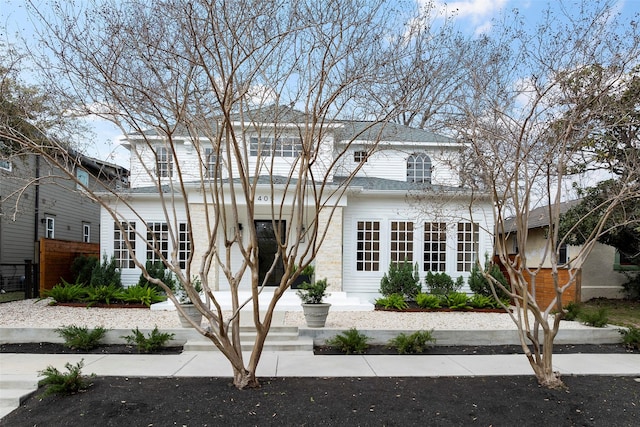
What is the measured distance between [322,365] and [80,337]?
12.4 feet

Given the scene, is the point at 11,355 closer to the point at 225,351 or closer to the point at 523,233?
the point at 225,351

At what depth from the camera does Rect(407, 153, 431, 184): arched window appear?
14898 mm

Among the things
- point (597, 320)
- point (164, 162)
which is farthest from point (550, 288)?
point (164, 162)

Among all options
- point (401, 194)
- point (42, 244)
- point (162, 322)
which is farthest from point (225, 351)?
point (42, 244)

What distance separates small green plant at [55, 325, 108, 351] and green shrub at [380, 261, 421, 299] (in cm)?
722

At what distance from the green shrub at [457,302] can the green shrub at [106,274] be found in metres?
8.31

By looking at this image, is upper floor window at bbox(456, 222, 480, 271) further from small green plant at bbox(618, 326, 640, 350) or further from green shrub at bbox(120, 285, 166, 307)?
green shrub at bbox(120, 285, 166, 307)

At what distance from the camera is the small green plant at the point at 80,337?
7.20m

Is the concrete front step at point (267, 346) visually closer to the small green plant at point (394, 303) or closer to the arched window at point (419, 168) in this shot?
the small green plant at point (394, 303)

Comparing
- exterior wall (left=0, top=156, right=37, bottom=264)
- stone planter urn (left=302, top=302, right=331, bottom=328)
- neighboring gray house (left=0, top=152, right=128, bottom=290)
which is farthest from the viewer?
exterior wall (left=0, top=156, right=37, bottom=264)

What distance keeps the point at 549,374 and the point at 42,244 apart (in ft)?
40.4

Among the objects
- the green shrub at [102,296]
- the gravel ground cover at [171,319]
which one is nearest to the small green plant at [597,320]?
the gravel ground cover at [171,319]

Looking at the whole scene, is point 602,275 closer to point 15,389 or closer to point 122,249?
point 122,249

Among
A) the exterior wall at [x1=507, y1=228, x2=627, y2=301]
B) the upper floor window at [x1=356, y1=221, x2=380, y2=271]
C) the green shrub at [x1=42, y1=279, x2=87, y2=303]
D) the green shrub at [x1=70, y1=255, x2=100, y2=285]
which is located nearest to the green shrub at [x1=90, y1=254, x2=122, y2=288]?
the green shrub at [x1=70, y1=255, x2=100, y2=285]
